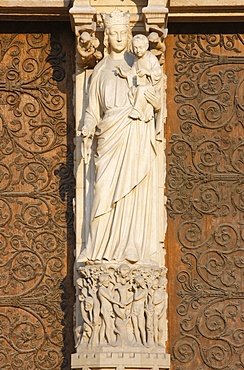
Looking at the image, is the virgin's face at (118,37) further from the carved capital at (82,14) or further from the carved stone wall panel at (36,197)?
the carved stone wall panel at (36,197)

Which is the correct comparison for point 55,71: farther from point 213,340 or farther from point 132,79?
point 213,340

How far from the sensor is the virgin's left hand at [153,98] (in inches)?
450

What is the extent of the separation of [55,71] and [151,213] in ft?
5.55

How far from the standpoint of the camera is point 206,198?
476 inches

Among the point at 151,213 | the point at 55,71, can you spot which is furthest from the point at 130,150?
the point at 55,71

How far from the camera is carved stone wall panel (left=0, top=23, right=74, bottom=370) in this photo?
1189 cm

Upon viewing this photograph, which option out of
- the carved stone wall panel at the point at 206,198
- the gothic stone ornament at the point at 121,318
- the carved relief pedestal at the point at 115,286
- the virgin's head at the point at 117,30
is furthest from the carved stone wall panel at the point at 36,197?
the carved stone wall panel at the point at 206,198

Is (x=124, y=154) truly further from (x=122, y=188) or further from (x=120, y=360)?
(x=120, y=360)

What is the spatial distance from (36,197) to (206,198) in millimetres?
1437

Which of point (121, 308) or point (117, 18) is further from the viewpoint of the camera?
point (117, 18)

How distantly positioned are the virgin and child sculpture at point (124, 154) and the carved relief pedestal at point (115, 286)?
24 millimetres

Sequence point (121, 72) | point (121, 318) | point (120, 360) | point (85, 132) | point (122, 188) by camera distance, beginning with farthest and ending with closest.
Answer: point (121, 72), point (85, 132), point (122, 188), point (121, 318), point (120, 360)

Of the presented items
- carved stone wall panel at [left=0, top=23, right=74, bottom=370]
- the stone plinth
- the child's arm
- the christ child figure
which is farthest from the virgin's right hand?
the stone plinth

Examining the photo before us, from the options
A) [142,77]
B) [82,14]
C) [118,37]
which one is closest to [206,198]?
[142,77]
